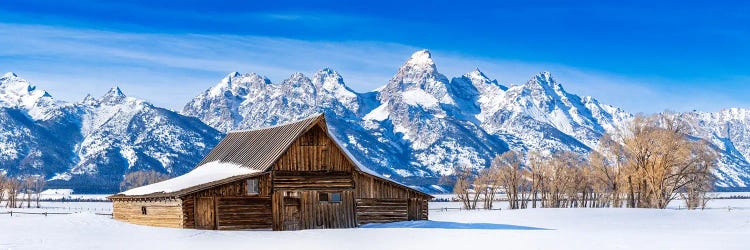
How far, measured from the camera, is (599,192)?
129 meters

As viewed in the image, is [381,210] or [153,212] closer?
[153,212]

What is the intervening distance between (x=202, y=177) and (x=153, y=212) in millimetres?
3973

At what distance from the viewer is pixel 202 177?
61531mm

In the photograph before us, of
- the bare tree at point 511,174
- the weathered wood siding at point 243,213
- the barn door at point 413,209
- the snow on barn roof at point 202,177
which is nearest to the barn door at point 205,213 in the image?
the weathered wood siding at point 243,213

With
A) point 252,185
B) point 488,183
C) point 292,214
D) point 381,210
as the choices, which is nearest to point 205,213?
point 252,185

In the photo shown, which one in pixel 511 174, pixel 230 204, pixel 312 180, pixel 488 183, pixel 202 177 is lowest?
pixel 488 183

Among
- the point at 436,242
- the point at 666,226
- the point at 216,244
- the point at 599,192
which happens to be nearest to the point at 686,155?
the point at 666,226

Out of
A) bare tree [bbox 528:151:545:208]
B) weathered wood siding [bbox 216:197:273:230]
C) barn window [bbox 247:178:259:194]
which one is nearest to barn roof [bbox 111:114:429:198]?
barn window [bbox 247:178:259:194]

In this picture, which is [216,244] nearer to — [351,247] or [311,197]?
[351,247]

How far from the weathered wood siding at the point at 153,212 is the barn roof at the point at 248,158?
26.8 inches

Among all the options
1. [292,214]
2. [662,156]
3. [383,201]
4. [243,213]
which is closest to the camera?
[243,213]

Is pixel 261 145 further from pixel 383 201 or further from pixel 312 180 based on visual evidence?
pixel 383 201

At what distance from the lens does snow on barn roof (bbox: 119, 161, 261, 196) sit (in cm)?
5869

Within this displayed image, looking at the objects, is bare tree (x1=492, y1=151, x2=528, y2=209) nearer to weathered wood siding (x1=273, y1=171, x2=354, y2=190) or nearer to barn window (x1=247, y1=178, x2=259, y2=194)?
weathered wood siding (x1=273, y1=171, x2=354, y2=190)
